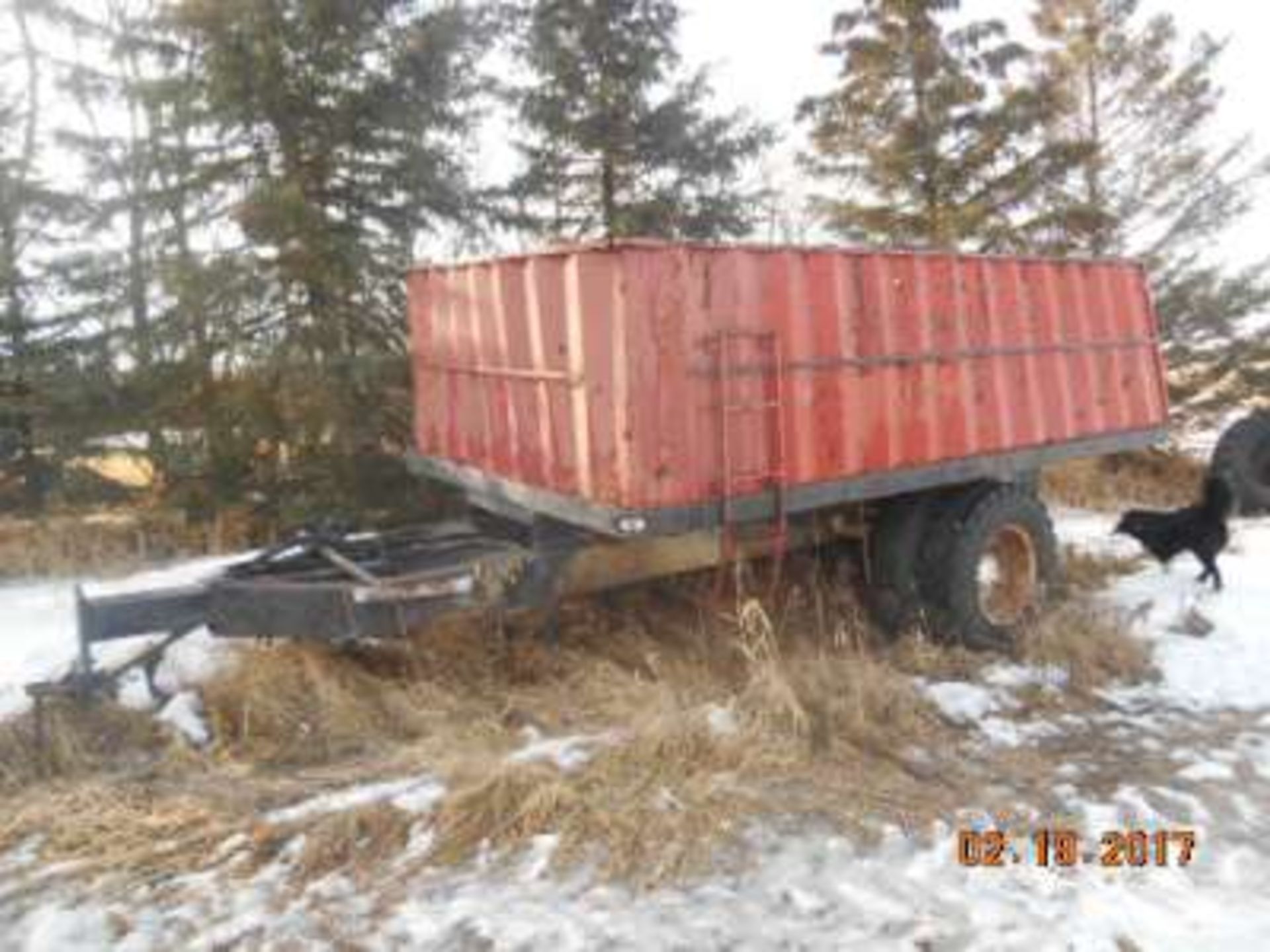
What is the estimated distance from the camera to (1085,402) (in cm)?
689

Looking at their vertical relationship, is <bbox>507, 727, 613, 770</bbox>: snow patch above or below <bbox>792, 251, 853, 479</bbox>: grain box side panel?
below

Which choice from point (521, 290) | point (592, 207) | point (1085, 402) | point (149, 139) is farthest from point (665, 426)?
point (149, 139)

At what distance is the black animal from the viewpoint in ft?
23.0

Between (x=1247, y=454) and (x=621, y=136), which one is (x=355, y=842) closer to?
(x=621, y=136)

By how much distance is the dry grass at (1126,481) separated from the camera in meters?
12.1

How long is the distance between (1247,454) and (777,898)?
30.3 feet

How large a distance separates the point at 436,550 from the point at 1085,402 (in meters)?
4.66

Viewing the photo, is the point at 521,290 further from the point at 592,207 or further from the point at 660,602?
the point at 592,207

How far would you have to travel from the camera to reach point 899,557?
614 cm

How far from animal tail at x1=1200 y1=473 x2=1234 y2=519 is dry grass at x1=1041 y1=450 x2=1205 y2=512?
436 centimetres

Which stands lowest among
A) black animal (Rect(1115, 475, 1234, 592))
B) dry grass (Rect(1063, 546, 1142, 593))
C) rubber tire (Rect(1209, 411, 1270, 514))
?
dry grass (Rect(1063, 546, 1142, 593))

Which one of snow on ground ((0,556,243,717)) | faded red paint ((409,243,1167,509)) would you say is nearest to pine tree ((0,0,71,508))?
snow on ground ((0,556,243,717))

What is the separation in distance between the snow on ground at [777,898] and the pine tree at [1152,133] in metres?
12.4

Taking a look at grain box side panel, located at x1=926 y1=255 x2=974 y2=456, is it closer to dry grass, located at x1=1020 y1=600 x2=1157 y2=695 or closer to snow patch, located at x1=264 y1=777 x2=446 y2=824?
dry grass, located at x1=1020 y1=600 x2=1157 y2=695
